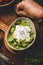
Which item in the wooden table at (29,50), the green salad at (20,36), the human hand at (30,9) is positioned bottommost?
the wooden table at (29,50)

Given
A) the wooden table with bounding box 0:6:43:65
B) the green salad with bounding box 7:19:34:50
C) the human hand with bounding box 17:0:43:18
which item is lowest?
the wooden table with bounding box 0:6:43:65

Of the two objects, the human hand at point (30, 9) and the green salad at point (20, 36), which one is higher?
the human hand at point (30, 9)

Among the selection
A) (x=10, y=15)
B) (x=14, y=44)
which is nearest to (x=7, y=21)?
(x=10, y=15)

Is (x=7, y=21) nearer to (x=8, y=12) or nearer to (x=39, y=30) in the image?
(x=8, y=12)

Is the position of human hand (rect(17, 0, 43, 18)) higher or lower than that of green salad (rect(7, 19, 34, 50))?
higher

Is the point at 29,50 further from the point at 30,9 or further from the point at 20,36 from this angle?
the point at 30,9

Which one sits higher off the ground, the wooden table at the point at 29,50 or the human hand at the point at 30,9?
the human hand at the point at 30,9

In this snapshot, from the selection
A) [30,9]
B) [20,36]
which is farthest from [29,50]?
[30,9]

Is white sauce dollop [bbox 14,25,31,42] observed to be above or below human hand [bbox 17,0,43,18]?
below
